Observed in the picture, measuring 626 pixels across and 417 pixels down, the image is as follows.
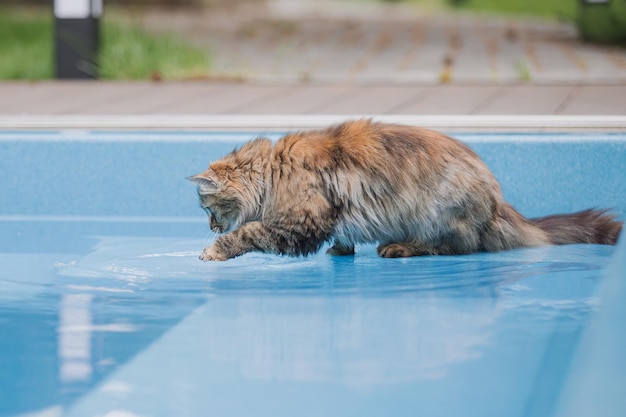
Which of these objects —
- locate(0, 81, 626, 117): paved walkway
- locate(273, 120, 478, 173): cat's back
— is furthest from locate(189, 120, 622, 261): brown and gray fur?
locate(0, 81, 626, 117): paved walkway

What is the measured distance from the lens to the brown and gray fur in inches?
132

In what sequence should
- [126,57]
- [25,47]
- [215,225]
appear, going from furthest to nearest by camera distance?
[25,47], [126,57], [215,225]

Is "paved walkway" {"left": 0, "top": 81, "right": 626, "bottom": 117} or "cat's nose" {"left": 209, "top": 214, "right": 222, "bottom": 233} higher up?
"paved walkway" {"left": 0, "top": 81, "right": 626, "bottom": 117}

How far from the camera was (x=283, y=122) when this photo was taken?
4.17m

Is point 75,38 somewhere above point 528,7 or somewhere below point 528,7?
below

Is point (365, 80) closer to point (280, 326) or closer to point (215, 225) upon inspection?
point (215, 225)

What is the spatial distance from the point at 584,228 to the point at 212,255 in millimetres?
1231

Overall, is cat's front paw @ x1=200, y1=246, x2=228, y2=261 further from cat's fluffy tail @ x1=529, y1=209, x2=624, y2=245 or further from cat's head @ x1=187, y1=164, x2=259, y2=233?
cat's fluffy tail @ x1=529, y1=209, x2=624, y2=245

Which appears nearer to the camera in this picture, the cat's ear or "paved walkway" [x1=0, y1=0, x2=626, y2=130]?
the cat's ear

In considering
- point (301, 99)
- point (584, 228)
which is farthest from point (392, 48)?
point (584, 228)

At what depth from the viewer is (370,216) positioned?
11.1ft

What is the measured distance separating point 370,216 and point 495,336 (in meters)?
0.95

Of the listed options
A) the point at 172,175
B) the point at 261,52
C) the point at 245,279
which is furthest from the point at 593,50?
the point at 245,279

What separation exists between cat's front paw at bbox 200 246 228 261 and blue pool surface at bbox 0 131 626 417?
0.02 meters
